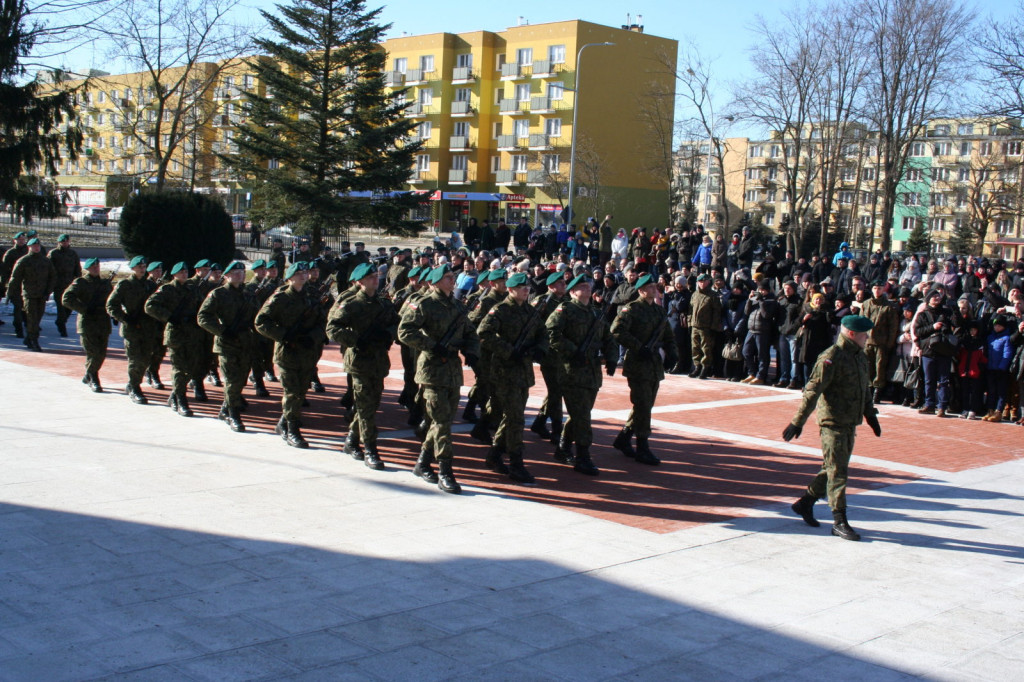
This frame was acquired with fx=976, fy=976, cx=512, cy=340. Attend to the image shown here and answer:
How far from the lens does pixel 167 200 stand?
30109 millimetres

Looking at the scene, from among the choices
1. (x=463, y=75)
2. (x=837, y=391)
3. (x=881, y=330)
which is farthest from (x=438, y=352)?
(x=463, y=75)

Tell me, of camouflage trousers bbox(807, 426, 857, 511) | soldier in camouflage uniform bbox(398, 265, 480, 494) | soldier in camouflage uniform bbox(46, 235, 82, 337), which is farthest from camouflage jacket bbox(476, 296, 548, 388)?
soldier in camouflage uniform bbox(46, 235, 82, 337)

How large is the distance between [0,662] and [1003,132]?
29458 millimetres

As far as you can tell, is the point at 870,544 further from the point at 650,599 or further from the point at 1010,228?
the point at 1010,228

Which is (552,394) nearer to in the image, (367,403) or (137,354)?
(367,403)

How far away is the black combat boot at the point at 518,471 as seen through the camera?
936cm

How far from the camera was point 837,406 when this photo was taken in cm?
798

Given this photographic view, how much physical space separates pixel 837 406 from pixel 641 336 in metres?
2.95

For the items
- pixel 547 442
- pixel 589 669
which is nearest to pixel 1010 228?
pixel 547 442

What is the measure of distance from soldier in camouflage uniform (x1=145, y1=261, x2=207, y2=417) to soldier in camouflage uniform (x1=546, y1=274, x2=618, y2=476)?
4.69 meters

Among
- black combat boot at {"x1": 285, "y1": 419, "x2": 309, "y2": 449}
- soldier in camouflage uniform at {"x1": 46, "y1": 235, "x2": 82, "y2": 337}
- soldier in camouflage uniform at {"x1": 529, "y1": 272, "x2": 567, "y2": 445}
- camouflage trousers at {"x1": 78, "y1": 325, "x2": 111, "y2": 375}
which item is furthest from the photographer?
soldier in camouflage uniform at {"x1": 46, "y1": 235, "x2": 82, "y2": 337}

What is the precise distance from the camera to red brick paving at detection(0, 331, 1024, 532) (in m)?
8.94

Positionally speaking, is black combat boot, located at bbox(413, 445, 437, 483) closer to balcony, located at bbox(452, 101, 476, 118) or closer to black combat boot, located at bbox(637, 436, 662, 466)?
black combat boot, located at bbox(637, 436, 662, 466)

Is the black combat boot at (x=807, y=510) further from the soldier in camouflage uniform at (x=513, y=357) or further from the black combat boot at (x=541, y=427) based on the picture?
the black combat boot at (x=541, y=427)
